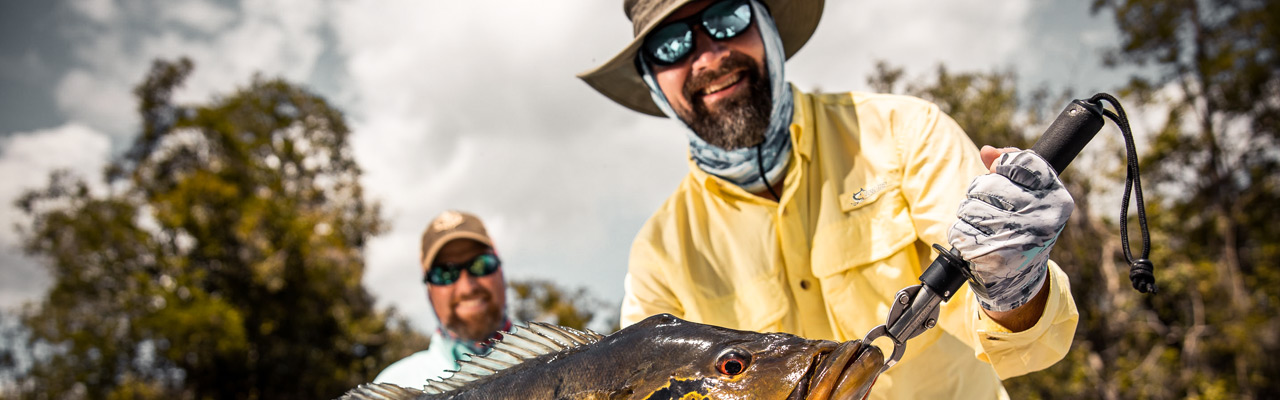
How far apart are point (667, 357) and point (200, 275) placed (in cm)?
2322

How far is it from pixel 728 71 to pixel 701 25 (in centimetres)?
20

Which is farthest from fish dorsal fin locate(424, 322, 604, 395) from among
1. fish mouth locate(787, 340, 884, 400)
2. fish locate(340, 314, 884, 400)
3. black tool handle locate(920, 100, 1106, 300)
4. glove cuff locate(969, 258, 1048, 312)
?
glove cuff locate(969, 258, 1048, 312)

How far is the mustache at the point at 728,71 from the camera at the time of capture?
2639 mm

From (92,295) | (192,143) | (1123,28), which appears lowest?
(1123,28)

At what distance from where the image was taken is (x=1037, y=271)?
5.32 feet

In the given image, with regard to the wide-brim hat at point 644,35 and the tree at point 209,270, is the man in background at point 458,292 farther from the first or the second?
the tree at point 209,270

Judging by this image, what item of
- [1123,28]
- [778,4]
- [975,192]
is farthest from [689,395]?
[1123,28]

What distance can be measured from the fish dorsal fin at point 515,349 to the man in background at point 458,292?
3.57m

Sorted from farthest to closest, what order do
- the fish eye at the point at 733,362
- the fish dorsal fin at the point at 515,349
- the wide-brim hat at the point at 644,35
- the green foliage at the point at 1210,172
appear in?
the green foliage at the point at 1210,172, the wide-brim hat at the point at 644,35, the fish dorsal fin at the point at 515,349, the fish eye at the point at 733,362

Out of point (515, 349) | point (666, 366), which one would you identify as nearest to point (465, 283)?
point (515, 349)

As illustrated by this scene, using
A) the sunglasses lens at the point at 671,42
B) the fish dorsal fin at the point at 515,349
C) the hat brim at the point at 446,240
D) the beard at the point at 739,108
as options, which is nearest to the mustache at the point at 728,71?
the beard at the point at 739,108

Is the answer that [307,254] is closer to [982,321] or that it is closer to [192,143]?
[192,143]

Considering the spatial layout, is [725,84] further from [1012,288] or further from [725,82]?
[1012,288]

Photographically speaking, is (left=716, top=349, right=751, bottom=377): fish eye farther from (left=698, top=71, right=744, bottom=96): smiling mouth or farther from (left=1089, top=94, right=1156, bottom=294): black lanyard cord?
(left=698, top=71, right=744, bottom=96): smiling mouth
